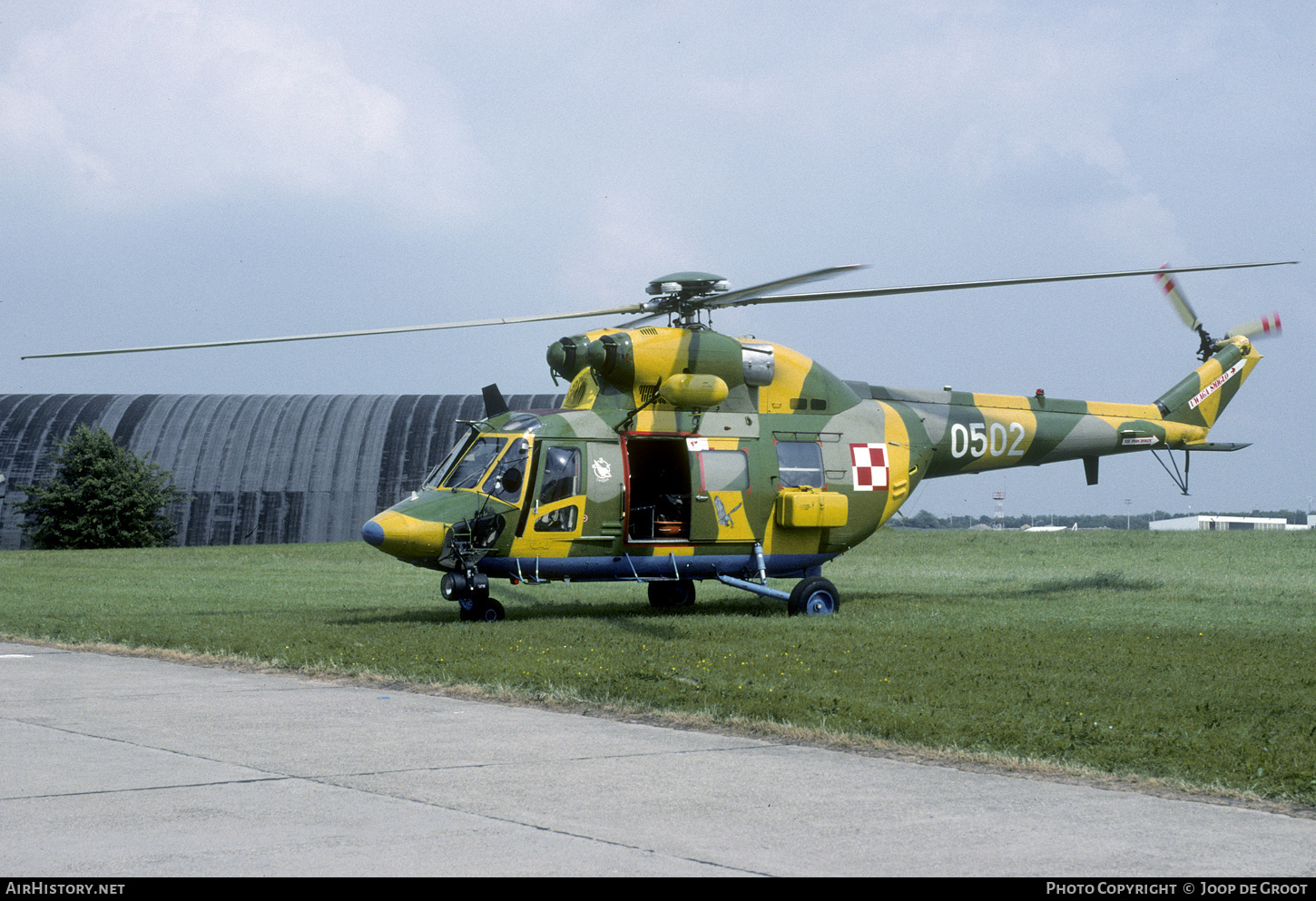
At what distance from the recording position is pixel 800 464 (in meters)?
20.2

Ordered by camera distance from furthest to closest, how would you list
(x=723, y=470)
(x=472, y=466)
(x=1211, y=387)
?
1. (x=1211, y=387)
2. (x=723, y=470)
3. (x=472, y=466)

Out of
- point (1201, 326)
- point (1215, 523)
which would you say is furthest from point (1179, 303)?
point (1215, 523)

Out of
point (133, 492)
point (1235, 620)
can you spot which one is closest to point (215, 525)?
point (133, 492)

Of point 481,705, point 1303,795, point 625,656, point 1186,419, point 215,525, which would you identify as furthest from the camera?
point 215,525

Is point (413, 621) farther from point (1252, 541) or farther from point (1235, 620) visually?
point (1252, 541)

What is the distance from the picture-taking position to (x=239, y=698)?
37.2 feet

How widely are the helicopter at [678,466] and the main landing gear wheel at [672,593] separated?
0.02m

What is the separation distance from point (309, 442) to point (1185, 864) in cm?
5143

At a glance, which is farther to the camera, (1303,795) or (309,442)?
(309,442)

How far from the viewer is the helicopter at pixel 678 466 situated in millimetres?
18156

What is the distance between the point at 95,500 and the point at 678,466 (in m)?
33.9

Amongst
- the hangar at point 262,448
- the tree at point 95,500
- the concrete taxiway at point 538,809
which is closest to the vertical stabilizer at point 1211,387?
the concrete taxiway at point 538,809

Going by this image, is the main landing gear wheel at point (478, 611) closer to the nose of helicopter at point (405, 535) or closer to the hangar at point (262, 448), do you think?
the nose of helicopter at point (405, 535)

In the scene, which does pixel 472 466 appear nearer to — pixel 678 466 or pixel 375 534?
pixel 375 534
